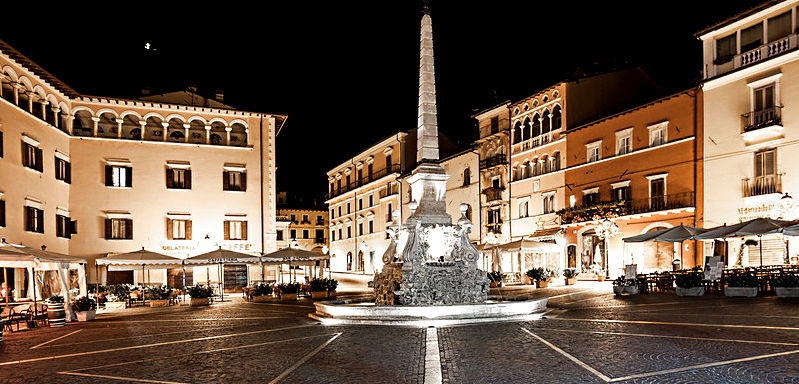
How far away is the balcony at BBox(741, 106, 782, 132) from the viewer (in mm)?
26078

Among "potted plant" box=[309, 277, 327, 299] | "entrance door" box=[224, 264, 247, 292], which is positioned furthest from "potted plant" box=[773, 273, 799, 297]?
"entrance door" box=[224, 264, 247, 292]

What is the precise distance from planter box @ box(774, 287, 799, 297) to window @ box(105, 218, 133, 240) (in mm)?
31609

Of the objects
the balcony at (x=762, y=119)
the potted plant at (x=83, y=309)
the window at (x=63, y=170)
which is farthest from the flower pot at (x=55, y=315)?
the balcony at (x=762, y=119)

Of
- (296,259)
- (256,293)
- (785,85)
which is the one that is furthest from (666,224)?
(256,293)

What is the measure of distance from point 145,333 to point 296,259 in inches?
551

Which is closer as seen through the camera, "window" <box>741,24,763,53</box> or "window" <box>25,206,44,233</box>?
"window" <box>741,24,763,53</box>

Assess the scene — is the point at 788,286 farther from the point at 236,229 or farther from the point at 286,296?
the point at 236,229

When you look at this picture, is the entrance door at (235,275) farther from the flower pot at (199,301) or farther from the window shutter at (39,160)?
the flower pot at (199,301)

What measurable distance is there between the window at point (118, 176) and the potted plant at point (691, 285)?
2922 centimetres

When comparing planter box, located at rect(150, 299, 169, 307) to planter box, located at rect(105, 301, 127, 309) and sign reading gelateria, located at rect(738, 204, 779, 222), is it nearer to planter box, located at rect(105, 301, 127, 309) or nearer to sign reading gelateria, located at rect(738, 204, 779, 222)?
planter box, located at rect(105, 301, 127, 309)

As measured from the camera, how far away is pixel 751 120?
27.4 m

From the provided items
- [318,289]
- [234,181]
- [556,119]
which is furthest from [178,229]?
[556,119]

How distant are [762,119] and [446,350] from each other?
2326 cm

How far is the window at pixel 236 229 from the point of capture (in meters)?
36.6
